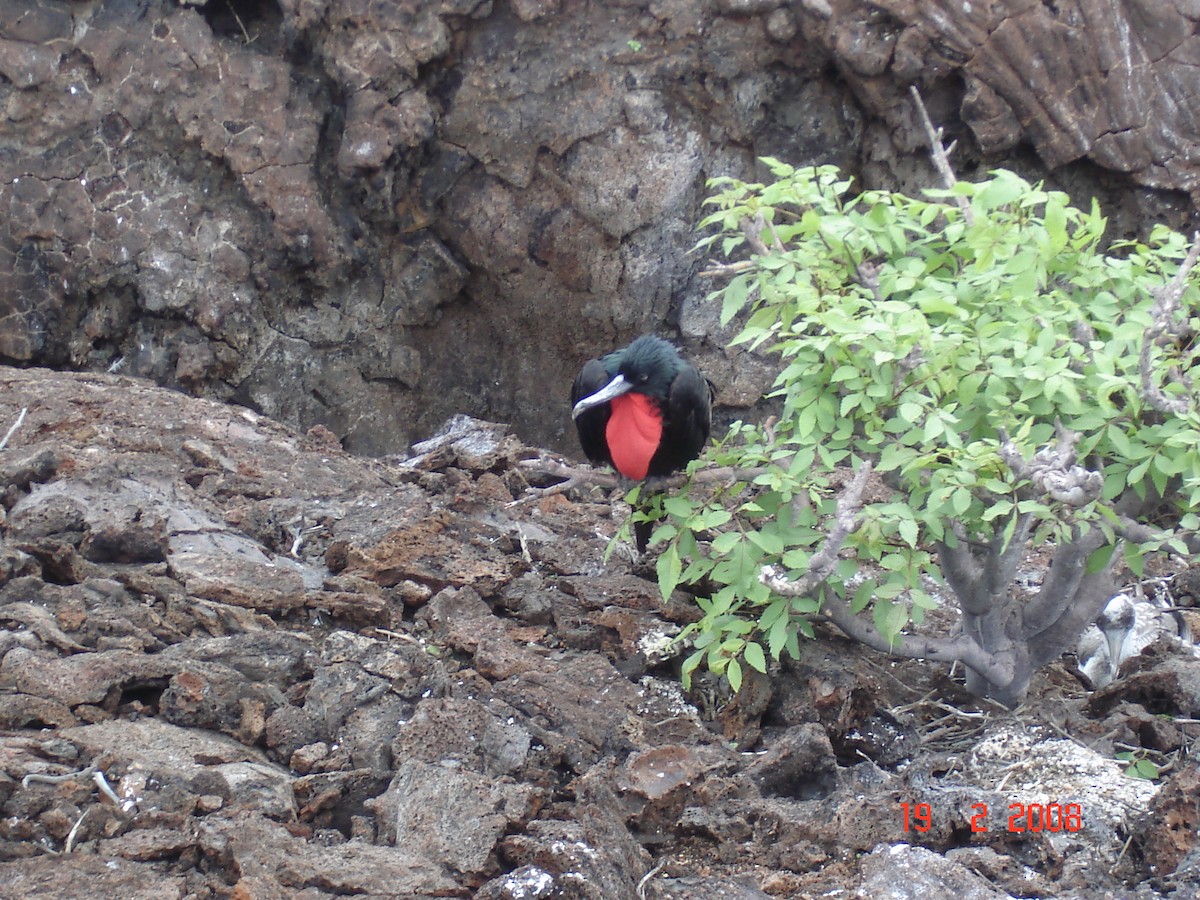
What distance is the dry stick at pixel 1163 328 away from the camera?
2111mm

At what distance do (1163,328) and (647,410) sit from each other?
140cm

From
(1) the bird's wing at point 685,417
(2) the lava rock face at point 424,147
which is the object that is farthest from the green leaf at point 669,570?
(2) the lava rock face at point 424,147

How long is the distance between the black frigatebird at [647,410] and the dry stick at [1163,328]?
1.27m

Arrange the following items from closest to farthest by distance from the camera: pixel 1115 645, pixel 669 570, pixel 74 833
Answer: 1. pixel 74 833
2. pixel 669 570
3. pixel 1115 645

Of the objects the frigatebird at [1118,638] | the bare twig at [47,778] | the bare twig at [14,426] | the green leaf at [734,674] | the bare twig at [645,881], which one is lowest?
the frigatebird at [1118,638]

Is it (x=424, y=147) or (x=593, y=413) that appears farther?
(x=424, y=147)

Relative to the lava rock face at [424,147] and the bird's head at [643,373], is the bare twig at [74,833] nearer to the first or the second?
the bird's head at [643,373]

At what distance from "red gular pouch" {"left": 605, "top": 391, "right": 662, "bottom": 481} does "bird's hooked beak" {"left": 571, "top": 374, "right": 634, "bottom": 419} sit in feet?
0.12

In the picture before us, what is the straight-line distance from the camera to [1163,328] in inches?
84.3

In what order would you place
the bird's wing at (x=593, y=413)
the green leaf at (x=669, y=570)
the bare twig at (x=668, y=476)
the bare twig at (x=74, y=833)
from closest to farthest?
the bare twig at (x=74, y=833) → the green leaf at (x=669, y=570) → the bare twig at (x=668, y=476) → the bird's wing at (x=593, y=413)

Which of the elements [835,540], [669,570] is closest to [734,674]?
[669,570]

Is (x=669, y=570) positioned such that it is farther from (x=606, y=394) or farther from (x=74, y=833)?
(x=74, y=833)

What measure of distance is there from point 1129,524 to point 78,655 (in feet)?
7.04

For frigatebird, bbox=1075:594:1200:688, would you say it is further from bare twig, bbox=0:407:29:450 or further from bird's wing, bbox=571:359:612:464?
bare twig, bbox=0:407:29:450
